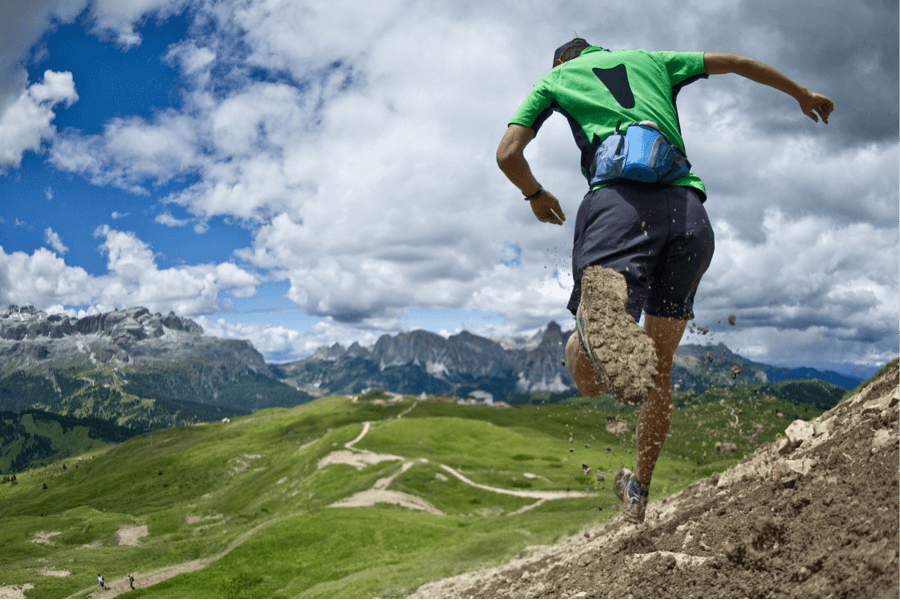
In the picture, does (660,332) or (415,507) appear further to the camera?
(415,507)

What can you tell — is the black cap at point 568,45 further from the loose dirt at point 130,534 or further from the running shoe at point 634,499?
the loose dirt at point 130,534

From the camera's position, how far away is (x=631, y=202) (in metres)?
4.32

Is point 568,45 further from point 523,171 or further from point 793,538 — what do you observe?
point 793,538

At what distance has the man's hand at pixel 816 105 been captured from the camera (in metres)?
4.88

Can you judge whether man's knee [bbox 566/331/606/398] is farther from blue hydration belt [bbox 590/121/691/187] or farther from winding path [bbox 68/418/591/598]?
winding path [bbox 68/418/591/598]

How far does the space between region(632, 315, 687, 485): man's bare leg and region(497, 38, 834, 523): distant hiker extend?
13mm

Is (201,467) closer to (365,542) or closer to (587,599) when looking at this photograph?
(365,542)

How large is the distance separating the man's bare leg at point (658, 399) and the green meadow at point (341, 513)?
1.71 feet

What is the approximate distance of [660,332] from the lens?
16.2 ft

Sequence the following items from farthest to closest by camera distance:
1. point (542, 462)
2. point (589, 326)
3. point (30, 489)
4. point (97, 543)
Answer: point (30, 489)
point (542, 462)
point (97, 543)
point (589, 326)

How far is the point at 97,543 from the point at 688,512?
199 ft

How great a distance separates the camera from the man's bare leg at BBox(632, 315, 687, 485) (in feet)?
16.2

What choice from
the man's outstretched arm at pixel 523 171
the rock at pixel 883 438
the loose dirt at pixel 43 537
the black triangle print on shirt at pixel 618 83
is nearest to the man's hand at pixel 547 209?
the man's outstretched arm at pixel 523 171

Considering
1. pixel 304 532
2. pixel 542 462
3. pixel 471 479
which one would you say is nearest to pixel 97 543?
pixel 304 532
